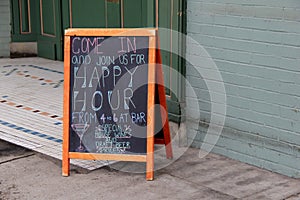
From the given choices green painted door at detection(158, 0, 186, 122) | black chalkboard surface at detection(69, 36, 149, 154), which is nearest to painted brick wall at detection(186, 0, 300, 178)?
green painted door at detection(158, 0, 186, 122)

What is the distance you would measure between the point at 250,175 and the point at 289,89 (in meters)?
0.82

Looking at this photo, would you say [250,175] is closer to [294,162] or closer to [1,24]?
[294,162]

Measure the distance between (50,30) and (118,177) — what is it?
5.48 metres

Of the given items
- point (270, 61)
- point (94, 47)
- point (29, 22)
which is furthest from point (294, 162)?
point (29, 22)

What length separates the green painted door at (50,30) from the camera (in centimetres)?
991

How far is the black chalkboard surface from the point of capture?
5.14 metres

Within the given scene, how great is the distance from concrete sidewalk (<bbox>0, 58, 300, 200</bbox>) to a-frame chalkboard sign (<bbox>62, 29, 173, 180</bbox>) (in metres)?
0.19

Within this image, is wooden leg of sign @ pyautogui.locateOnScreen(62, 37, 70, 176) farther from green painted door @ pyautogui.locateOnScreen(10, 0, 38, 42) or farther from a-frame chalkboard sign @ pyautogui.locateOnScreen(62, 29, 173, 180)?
green painted door @ pyautogui.locateOnScreen(10, 0, 38, 42)

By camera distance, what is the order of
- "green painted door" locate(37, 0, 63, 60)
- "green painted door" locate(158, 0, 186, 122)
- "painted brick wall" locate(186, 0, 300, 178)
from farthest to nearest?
"green painted door" locate(37, 0, 63, 60) < "green painted door" locate(158, 0, 186, 122) < "painted brick wall" locate(186, 0, 300, 178)

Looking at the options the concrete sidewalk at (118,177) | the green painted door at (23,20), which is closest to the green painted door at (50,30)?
the green painted door at (23,20)

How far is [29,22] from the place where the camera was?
10430 mm

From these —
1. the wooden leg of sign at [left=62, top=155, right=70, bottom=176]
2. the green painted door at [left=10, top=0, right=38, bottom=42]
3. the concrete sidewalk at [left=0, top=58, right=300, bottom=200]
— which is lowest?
the concrete sidewalk at [left=0, top=58, right=300, bottom=200]

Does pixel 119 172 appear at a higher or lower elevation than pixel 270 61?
lower

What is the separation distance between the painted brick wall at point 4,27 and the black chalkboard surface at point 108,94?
17.8 ft
